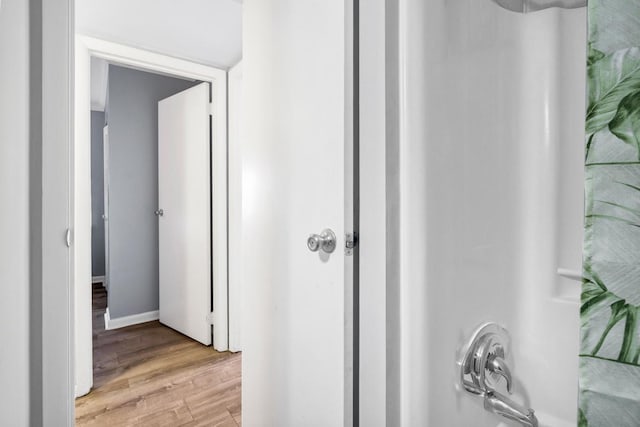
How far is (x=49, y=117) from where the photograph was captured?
0.77m

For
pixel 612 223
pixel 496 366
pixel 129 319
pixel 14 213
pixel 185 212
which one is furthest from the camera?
pixel 129 319

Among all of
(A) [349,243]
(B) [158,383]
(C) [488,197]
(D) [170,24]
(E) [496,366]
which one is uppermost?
(D) [170,24]

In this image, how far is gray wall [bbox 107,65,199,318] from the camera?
2998mm

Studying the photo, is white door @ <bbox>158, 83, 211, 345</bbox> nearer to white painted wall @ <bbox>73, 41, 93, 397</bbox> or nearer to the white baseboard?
the white baseboard

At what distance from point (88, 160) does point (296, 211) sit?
161 cm

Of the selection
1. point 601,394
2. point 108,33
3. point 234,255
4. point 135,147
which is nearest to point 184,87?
point 135,147

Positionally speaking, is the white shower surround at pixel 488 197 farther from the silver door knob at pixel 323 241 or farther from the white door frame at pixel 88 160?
the white door frame at pixel 88 160

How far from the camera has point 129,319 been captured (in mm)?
3012

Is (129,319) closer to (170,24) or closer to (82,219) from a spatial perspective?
(82,219)

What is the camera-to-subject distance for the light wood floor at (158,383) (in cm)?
173

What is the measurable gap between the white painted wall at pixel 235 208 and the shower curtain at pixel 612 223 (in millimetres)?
2244

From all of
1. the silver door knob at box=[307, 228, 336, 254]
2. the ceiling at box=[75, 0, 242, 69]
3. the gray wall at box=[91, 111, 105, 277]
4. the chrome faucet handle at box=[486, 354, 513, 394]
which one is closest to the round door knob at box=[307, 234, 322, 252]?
the silver door knob at box=[307, 228, 336, 254]

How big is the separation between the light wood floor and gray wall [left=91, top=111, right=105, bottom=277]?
2.21m

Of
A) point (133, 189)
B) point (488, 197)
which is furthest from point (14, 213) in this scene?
point (133, 189)
